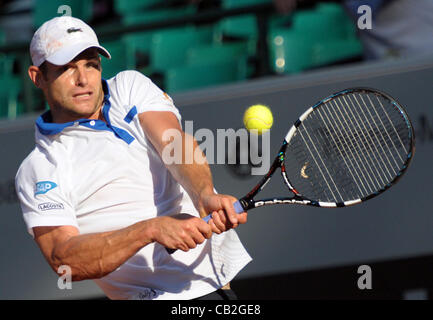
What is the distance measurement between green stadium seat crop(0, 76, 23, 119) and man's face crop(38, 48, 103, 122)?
10.4 ft

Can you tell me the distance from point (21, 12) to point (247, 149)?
9.52ft

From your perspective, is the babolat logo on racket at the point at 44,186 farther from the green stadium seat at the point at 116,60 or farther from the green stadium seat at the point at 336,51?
the green stadium seat at the point at 116,60

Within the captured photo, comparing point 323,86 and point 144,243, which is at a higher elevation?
point 323,86

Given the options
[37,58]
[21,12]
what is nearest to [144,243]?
[37,58]

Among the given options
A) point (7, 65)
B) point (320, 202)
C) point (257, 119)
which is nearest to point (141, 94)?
point (257, 119)

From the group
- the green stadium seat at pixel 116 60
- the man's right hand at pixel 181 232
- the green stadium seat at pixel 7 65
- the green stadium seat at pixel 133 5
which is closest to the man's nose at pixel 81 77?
the man's right hand at pixel 181 232

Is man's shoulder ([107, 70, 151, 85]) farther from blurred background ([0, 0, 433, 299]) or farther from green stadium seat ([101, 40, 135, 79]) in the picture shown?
green stadium seat ([101, 40, 135, 79])

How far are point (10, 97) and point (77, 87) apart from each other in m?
3.32

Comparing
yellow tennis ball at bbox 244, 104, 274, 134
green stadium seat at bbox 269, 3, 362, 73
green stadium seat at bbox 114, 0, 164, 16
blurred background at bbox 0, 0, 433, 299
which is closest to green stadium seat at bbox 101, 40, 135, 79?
blurred background at bbox 0, 0, 433, 299

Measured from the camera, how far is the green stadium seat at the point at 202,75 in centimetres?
565

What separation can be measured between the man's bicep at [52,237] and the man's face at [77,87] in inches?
17.1
